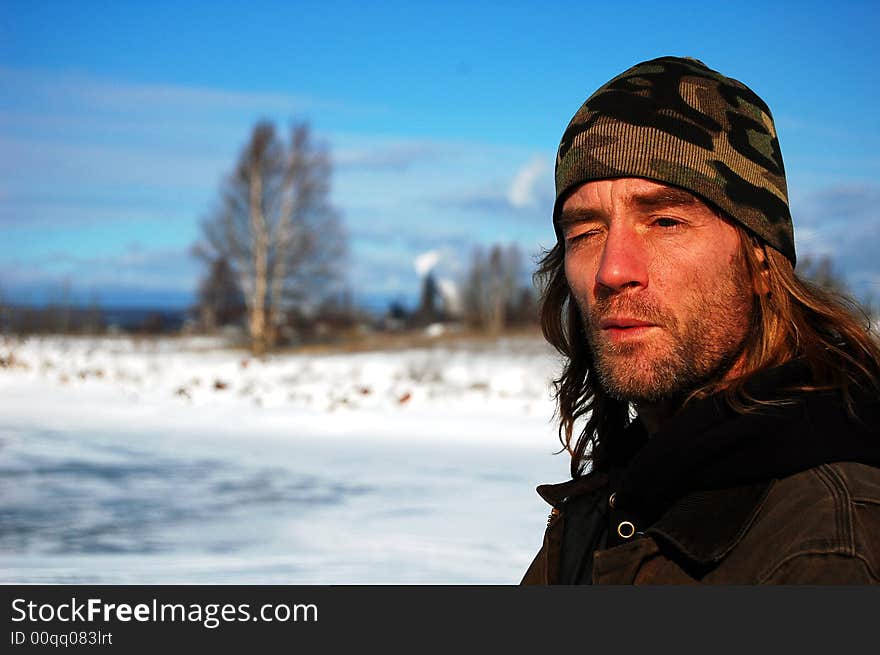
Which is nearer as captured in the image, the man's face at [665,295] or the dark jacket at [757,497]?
the dark jacket at [757,497]

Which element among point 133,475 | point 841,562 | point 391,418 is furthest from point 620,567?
point 391,418

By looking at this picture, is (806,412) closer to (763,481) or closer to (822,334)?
(763,481)

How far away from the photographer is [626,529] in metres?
1.44

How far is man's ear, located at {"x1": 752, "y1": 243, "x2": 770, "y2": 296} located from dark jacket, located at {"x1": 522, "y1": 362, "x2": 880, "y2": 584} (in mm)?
212

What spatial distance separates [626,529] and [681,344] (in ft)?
1.13

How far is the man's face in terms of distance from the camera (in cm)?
153

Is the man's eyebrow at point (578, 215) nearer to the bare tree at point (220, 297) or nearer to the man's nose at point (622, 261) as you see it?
the man's nose at point (622, 261)

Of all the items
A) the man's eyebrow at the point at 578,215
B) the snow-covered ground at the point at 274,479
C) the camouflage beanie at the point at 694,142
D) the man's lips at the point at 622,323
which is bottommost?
the snow-covered ground at the point at 274,479

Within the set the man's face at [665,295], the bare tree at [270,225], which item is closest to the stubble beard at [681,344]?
the man's face at [665,295]

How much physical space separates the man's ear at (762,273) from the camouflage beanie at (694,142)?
3 cm

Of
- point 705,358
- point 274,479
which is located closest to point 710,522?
point 705,358

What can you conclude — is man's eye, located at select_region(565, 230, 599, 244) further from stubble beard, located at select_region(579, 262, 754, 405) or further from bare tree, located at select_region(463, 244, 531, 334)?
bare tree, located at select_region(463, 244, 531, 334)

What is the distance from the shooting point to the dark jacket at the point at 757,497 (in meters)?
1.13

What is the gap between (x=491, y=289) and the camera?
45.0 m
